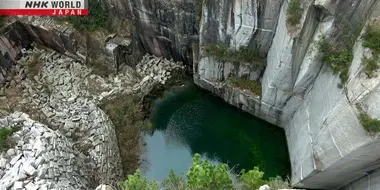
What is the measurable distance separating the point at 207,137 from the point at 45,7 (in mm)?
12636

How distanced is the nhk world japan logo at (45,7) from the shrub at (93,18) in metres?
0.29

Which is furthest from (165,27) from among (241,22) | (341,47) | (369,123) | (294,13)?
(369,123)

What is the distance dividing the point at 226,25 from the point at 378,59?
314 inches

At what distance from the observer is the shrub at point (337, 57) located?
13.6m

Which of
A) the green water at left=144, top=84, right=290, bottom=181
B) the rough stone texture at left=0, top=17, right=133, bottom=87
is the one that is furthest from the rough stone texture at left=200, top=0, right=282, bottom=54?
the rough stone texture at left=0, top=17, right=133, bottom=87

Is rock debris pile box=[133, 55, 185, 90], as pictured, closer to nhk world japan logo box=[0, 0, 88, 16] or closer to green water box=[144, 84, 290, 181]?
green water box=[144, 84, 290, 181]

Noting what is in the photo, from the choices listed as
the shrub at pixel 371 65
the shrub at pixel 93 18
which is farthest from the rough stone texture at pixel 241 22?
the shrub at pixel 93 18

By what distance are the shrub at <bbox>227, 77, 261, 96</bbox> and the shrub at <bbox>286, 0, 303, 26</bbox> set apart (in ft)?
18.0

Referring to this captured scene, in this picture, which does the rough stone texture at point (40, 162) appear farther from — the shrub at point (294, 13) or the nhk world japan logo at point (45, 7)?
the shrub at point (294, 13)

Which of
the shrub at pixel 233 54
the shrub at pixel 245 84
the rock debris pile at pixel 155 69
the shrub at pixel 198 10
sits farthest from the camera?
the rock debris pile at pixel 155 69

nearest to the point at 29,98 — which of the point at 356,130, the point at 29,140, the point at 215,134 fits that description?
the point at 29,140

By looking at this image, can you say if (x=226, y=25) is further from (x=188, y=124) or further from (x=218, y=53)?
(x=188, y=124)

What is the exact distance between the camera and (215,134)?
2014 centimetres

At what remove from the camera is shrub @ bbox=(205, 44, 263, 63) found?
62.1 feet
